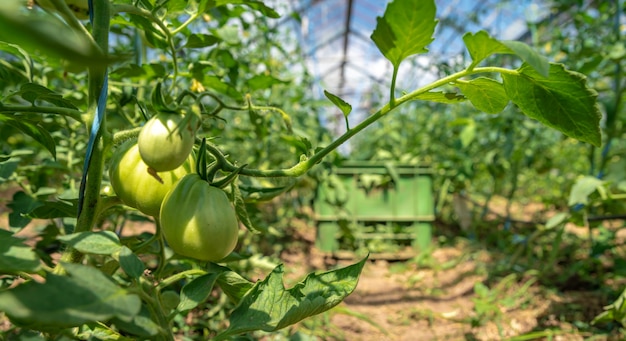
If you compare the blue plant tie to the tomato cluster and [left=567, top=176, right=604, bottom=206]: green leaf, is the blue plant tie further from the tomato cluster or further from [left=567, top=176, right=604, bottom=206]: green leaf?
[left=567, top=176, right=604, bottom=206]: green leaf

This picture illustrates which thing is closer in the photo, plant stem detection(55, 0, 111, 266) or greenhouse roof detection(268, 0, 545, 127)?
plant stem detection(55, 0, 111, 266)

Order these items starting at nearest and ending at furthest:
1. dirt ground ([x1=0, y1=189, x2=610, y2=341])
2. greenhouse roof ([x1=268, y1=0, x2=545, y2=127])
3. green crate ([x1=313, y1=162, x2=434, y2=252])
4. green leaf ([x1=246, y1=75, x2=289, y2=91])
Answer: green leaf ([x1=246, y1=75, x2=289, y2=91]) < dirt ground ([x1=0, y1=189, x2=610, y2=341]) < green crate ([x1=313, y1=162, x2=434, y2=252]) < greenhouse roof ([x1=268, y1=0, x2=545, y2=127])

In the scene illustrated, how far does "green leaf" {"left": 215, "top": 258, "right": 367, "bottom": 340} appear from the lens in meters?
0.46

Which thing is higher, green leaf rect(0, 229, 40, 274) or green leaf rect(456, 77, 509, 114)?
green leaf rect(456, 77, 509, 114)

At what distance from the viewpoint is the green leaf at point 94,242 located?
0.39 m

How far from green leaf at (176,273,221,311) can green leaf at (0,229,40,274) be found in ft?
0.45

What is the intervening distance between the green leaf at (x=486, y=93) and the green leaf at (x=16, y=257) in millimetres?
445

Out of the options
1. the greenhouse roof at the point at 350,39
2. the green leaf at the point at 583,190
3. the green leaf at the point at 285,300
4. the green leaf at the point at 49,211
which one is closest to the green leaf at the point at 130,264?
the green leaf at the point at 285,300

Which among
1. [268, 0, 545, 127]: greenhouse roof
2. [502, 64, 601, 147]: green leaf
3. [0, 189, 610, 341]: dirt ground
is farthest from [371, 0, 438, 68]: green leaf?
[268, 0, 545, 127]: greenhouse roof

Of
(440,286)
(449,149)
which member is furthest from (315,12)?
(440,286)

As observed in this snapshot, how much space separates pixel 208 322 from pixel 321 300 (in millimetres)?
967

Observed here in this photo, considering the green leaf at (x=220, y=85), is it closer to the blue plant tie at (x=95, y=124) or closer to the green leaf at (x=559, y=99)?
the blue plant tie at (x=95, y=124)

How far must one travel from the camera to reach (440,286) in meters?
2.33

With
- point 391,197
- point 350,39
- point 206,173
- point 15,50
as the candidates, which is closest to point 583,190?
point 206,173
